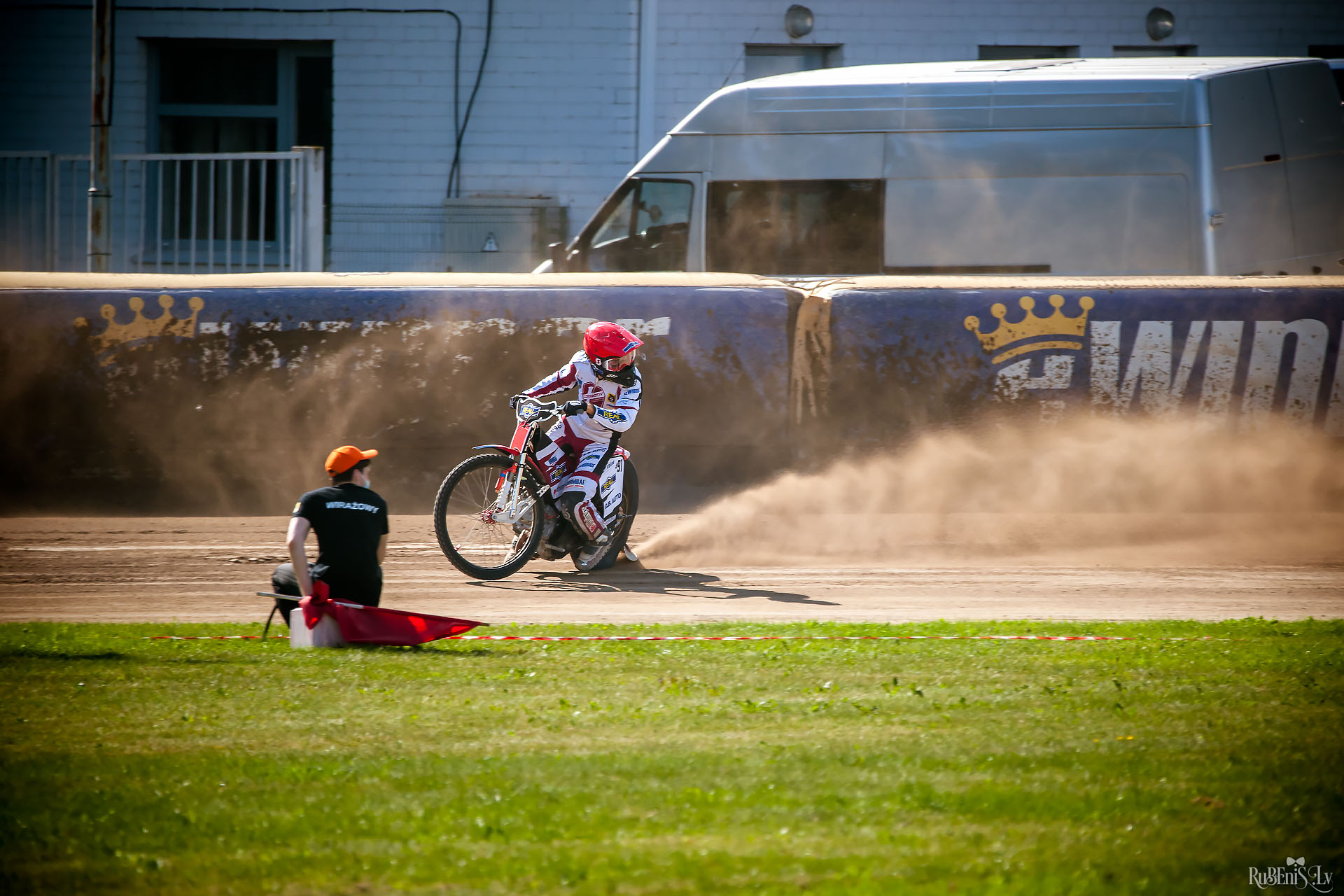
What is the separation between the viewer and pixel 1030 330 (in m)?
10.6

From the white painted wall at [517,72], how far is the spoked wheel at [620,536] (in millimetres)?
11122

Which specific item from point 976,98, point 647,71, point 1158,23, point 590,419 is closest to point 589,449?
point 590,419

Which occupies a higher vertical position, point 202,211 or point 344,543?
point 202,211

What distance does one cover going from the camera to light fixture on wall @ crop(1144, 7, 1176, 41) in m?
19.4

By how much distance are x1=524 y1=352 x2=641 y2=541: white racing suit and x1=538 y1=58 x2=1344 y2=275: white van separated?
439 centimetres

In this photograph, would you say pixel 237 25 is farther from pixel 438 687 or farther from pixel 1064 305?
pixel 438 687

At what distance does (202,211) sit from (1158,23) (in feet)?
47.9

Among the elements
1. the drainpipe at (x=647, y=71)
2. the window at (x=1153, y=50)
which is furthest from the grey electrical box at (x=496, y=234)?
the window at (x=1153, y=50)

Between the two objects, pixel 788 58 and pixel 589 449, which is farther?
pixel 788 58

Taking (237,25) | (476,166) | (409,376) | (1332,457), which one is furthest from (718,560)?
(237,25)

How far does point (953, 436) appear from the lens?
10.6 meters

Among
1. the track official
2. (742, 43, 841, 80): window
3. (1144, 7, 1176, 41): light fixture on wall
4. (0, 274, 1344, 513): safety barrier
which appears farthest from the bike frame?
(1144, 7, 1176, 41): light fixture on wall

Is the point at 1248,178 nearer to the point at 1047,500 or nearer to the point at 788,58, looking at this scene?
the point at 1047,500

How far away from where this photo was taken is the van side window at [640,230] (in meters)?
12.8
